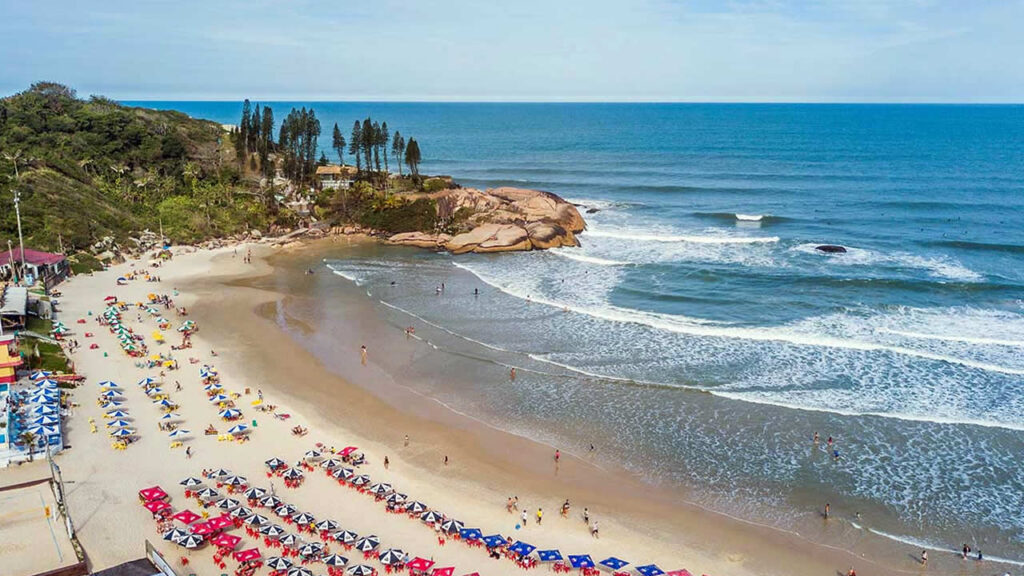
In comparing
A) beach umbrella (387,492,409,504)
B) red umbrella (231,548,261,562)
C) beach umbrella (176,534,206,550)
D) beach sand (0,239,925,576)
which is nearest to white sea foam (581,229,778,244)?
beach sand (0,239,925,576)

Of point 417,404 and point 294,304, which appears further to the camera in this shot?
point 294,304

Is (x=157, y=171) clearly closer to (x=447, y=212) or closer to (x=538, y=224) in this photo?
(x=447, y=212)

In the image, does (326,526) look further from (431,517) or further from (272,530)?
(431,517)

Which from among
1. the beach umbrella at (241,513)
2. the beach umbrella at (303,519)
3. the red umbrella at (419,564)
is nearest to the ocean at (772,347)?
the red umbrella at (419,564)

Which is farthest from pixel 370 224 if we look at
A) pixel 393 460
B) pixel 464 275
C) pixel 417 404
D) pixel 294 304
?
pixel 393 460

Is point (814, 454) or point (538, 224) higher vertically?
point (538, 224)
